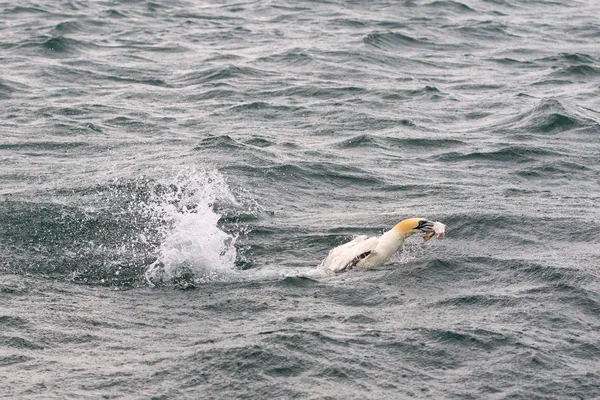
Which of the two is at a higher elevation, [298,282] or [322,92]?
[298,282]

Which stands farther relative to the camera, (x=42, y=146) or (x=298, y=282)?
(x=42, y=146)

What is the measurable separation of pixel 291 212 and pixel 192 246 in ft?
7.28

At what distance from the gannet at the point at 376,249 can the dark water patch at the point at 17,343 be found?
3.20 m

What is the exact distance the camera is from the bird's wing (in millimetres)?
10219

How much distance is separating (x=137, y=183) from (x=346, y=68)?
9.06m

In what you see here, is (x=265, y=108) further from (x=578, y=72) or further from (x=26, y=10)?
(x=26, y=10)

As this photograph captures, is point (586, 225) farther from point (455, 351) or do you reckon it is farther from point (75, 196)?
point (75, 196)

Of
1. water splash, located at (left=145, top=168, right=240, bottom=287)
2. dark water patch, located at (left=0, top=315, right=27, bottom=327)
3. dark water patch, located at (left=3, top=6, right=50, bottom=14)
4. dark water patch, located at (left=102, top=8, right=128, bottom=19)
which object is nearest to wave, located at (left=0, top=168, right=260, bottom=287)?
water splash, located at (left=145, top=168, right=240, bottom=287)

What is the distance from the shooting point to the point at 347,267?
33.5 ft

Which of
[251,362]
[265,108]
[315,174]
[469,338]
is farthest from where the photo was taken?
[265,108]

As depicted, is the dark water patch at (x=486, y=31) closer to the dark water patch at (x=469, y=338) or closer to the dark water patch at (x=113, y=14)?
the dark water patch at (x=113, y=14)

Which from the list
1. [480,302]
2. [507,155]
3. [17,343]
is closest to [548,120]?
[507,155]

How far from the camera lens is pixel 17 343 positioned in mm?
8422

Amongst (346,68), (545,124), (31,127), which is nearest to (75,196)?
(31,127)
